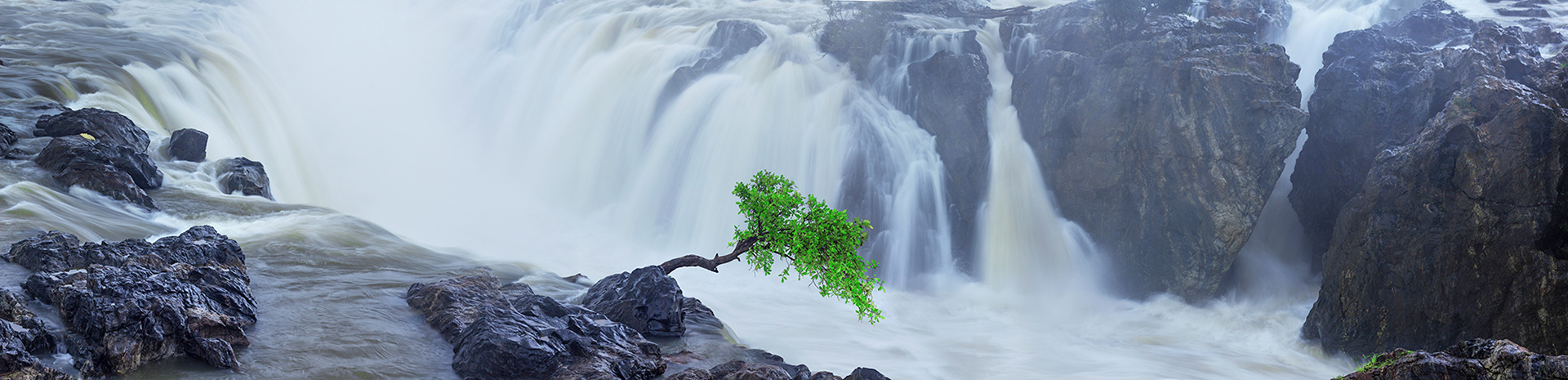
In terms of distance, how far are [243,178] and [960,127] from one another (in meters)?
16.0

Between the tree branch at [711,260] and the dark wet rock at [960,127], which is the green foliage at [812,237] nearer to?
the tree branch at [711,260]

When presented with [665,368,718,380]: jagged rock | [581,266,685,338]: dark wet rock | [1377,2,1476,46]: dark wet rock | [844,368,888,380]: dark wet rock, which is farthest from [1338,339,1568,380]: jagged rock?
[1377,2,1476,46]: dark wet rock

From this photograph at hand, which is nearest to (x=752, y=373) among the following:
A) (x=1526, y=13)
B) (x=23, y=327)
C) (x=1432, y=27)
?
(x=23, y=327)

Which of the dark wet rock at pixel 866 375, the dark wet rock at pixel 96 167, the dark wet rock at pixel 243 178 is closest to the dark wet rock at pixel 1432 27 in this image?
the dark wet rock at pixel 866 375

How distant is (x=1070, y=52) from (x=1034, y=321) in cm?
722

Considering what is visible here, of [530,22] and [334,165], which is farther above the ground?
[530,22]

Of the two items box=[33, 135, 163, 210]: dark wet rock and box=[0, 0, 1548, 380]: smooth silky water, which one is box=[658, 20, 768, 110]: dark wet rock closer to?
box=[0, 0, 1548, 380]: smooth silky water

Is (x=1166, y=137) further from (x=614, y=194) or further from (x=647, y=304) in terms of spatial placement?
(x=614, y=194)

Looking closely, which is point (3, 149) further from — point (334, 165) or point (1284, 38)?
point (1284, 38)

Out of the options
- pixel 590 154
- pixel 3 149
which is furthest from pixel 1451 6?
pixel 3 149

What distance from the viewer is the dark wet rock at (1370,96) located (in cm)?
1678

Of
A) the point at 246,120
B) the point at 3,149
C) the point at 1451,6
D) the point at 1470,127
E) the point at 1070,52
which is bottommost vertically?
the point at 3,149

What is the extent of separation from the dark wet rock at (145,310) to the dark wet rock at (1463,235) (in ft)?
57.3

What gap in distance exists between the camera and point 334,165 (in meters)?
25.2
